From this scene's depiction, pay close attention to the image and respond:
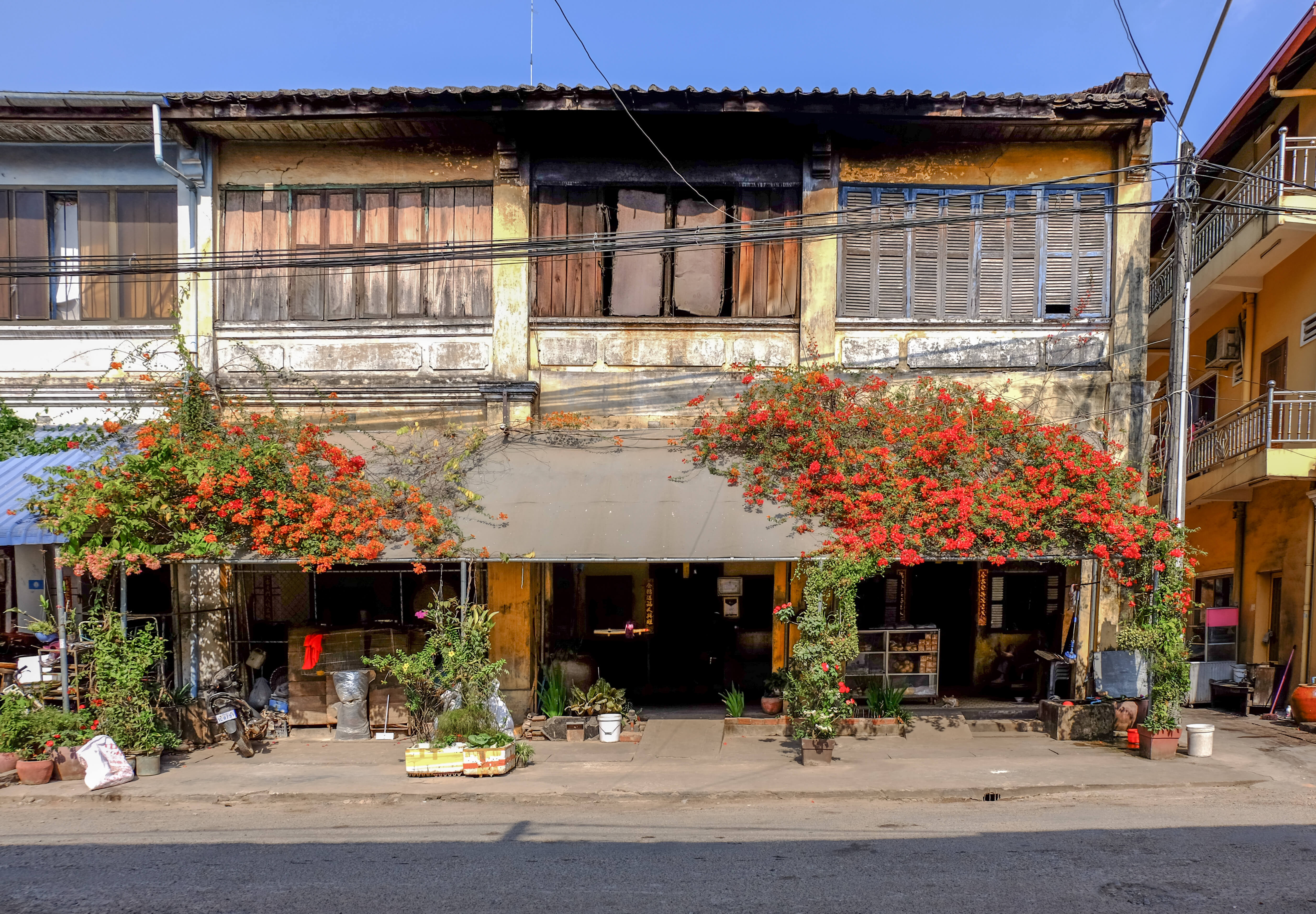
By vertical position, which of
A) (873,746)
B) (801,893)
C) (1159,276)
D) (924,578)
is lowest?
(873,746)

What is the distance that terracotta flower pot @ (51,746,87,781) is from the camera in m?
9.30

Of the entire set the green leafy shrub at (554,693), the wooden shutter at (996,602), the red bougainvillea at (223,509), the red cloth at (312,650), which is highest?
the red bougainvillea at (223,509)

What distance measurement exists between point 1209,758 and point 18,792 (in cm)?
1294

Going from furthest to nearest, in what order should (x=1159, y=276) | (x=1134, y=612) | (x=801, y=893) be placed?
(x=1159, y=276) → (x=1134, y=612) → (x=801, y=893)

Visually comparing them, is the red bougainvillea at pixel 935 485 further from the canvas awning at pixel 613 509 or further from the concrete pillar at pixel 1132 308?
the concrete pillar at pixel 1132 308

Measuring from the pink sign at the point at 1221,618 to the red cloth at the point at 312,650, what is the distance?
555 inches

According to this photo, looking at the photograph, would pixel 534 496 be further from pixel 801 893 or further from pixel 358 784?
pixel 801 893

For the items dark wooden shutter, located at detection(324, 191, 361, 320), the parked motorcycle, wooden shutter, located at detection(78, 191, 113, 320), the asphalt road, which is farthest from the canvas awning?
wooden shutter, located at detection(78, 191, 113, 320)

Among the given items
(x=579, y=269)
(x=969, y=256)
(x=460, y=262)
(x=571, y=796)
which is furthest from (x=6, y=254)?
(x=969, y=256)

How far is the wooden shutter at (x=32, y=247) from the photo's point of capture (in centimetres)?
1218

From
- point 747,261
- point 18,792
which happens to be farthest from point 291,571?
point 747,261

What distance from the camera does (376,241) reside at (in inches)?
477

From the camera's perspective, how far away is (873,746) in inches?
417

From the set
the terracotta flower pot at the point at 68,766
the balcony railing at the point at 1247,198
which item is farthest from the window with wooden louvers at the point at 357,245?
the balcony railing at the point at 1247,198
